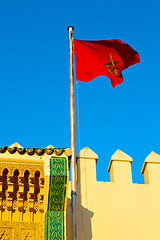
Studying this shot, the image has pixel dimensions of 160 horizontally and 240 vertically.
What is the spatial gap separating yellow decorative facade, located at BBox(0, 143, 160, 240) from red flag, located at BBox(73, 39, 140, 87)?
4.56ft

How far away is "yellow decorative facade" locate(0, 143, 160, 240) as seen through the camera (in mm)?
8836

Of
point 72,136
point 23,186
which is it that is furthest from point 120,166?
point 23,186

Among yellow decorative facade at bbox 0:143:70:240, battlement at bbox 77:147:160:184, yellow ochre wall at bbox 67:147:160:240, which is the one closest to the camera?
yellow decorative facade at bbox 0:143:70:240

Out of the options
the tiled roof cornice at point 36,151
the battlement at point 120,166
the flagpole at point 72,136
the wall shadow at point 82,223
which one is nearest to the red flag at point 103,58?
the flagpole at point 72,136

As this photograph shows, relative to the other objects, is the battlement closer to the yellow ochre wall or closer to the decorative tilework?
the yellow ochre wall

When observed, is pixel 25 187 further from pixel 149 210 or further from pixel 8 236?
pixel 149 210

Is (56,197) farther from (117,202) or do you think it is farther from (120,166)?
(120,166)

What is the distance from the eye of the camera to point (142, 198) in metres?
10.4

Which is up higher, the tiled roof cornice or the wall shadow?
the tiled roof cornice

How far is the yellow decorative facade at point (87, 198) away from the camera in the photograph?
8836 mm

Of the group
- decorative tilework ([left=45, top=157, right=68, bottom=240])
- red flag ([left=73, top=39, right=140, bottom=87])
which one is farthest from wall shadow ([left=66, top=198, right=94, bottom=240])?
red flag ([left=73, top=39, right=140, bottom=87])

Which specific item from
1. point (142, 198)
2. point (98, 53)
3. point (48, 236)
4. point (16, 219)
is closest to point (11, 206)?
point (16, 219)

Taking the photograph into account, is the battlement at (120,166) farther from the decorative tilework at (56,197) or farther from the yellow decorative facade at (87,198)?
the decorative tilework at (56,197)

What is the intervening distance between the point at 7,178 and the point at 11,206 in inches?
16.5
